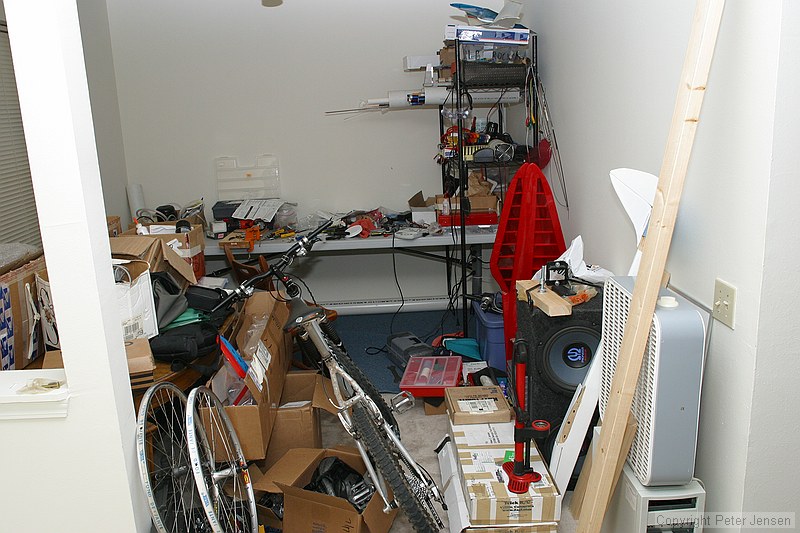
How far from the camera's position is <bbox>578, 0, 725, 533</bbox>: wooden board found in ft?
5.39

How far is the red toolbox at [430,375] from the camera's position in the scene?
10.3ft

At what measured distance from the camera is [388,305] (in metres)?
4.87

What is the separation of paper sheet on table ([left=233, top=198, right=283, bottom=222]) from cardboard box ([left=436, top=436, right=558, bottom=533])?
87.9 inches

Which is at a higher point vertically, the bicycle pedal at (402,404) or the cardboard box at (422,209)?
the cardboard box at (422,209)

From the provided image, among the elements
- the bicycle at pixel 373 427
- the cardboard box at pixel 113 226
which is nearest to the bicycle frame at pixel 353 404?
the bicycle at pixel 373 427

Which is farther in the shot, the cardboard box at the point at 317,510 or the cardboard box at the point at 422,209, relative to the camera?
the cardboard box at the point at 422,209

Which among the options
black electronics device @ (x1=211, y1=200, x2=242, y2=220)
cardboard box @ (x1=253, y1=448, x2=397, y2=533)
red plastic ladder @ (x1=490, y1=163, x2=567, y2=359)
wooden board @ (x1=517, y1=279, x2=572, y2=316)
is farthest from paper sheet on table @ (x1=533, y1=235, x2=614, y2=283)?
black electronics device @ (x1=211, y1=200, x2=242, y2=220)

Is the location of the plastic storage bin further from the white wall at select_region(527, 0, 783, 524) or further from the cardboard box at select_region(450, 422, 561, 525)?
the cardboard box at select_region(450, 422, 561, 525)

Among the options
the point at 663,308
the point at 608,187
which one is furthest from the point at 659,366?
the point at 608,187

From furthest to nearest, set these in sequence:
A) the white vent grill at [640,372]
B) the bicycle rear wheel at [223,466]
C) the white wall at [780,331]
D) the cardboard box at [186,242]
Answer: the cardboard box at [186,242] → the bicycle rear wheel at [223,466] → the white vent grill at [640,372] → the white wall at [780,331]

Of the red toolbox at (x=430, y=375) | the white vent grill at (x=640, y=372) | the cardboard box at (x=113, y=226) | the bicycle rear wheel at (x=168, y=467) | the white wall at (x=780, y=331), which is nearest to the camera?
the white wall at (x=780, y=331)

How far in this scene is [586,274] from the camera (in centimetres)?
266

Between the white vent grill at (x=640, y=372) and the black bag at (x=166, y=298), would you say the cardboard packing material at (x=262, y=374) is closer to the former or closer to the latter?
the black bag at (x=166, y=298)

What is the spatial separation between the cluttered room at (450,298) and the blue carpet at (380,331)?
0.10 ft
